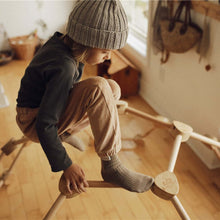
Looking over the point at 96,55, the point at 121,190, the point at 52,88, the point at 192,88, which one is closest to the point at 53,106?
the point at 52,88

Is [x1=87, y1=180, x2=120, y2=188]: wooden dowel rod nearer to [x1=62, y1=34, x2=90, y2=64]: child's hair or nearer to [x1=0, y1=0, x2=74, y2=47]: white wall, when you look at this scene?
[x1=62, y1=34, x2=90, y2=64]: child's hair

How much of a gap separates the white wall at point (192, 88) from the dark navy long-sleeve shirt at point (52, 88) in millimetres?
916

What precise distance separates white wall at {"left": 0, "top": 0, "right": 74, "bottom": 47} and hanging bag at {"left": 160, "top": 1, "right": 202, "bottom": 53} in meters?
1.87

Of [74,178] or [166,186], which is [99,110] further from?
[166,186]

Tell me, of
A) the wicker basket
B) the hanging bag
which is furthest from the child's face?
the wicker basket

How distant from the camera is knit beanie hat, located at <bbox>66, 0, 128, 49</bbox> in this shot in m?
1.00

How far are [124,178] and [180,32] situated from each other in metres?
0.97

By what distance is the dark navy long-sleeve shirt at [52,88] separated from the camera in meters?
1.01

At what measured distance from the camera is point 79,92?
1083 mm

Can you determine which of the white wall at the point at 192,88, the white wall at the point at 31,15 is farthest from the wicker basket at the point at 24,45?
the white wall at the point at 192,88

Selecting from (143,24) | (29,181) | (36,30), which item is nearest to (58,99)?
(29,181)

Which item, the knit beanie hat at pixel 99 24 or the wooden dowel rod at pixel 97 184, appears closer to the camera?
the knit beanie hat at pixel 99 24

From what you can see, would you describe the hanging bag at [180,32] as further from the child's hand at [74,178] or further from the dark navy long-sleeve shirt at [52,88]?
the child's hand at [74,178]

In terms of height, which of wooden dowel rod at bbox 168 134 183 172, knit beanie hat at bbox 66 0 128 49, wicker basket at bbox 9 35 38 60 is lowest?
wicker basket at bbox 9 35 38 60
